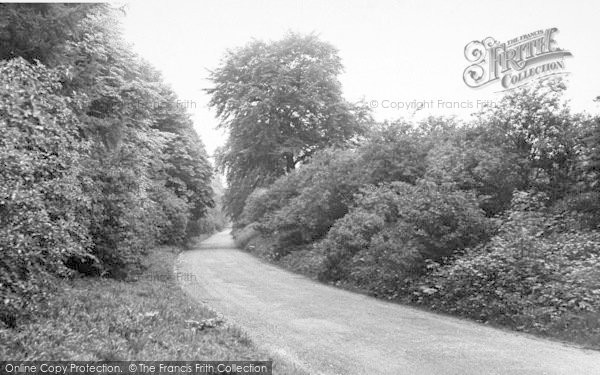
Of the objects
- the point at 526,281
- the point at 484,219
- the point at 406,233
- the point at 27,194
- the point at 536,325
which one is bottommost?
the point at 536,325

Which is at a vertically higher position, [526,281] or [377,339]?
[526,281]

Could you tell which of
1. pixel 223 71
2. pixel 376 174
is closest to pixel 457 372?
pixel 376 174

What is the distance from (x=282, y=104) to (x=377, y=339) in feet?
77.9

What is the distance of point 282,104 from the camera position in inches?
1206

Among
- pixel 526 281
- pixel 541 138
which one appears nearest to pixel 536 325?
pixel 526 281

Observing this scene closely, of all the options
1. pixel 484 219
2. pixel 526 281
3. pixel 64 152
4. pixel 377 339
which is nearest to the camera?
pixel 64 152

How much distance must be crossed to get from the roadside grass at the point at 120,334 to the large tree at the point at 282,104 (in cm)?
2146

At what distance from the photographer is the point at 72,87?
11812mm

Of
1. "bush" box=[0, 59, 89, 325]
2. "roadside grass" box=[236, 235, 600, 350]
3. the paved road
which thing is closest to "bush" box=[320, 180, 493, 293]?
"roadside grass" box=[236, 235, 600, 350]

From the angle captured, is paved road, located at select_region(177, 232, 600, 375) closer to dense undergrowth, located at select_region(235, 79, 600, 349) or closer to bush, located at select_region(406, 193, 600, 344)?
bush, located at select_region(406, 193, 600, 344)

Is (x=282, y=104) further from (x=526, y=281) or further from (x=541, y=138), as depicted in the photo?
(x=526, y=281)

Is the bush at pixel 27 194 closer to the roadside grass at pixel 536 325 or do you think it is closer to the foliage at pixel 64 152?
the foliage at pixel 64 152

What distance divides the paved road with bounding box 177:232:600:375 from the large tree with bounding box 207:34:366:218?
1824 cm

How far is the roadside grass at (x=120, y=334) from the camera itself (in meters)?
5.38
